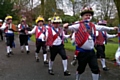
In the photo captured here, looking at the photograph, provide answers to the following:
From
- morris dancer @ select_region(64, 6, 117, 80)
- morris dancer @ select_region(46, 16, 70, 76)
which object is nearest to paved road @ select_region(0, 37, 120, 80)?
morris dancer @ select_region(46, 16, 70, 76)

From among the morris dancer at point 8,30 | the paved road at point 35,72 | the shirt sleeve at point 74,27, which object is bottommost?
the paved road at point 35,72

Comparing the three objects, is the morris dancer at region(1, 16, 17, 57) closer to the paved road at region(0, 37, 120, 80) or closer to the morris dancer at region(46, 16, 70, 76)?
the paved road at region(0, 37, 120, 80)

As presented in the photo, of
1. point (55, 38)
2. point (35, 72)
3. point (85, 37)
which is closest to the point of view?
point (85, 37)

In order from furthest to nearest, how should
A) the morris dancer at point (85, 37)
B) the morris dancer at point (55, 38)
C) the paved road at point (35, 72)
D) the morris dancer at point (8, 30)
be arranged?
the morris dancer at point (8, 30), the morris dancer at point (55, 38), the paved road at point (35, 72), the morris dancer at point (85, 37)

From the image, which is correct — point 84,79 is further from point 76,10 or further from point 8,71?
point 76,10

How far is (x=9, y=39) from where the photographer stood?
12664 mm

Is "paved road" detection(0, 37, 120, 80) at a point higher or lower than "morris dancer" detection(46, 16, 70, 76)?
lower

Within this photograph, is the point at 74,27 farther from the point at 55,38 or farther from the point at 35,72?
the point at 35,72

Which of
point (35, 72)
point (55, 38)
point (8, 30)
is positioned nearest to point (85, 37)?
point (55, 38)

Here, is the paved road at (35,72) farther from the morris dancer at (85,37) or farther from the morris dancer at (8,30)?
the morris dancer at (8,30)

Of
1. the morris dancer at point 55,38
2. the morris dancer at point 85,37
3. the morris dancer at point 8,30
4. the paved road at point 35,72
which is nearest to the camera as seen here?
the morris dancer at point 85,37

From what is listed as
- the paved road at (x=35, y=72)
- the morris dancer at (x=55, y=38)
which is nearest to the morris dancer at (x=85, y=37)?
the paved road at (x=35, y=72)

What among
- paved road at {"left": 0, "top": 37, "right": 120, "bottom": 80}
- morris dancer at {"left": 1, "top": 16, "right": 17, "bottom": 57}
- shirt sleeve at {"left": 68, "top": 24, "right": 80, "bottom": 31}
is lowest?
paved road at {"left": 0, "top": 37, "right": 120, "bottom": 80}

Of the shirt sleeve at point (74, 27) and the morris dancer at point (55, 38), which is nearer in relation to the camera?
the shirt sleeve at point (74, 27)
